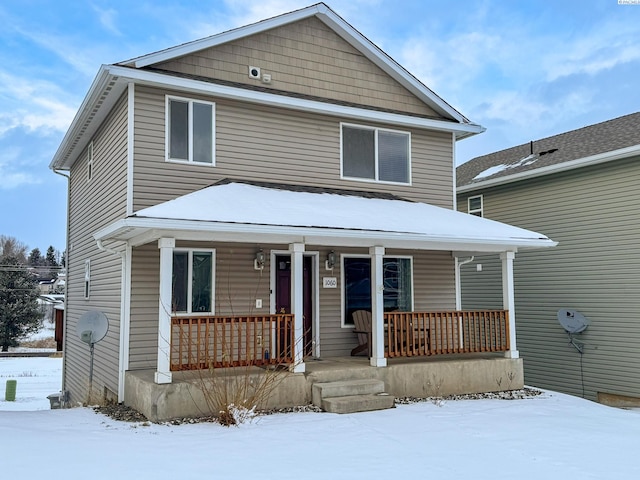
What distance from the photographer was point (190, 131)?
10023mm

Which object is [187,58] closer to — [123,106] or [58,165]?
[123,106]

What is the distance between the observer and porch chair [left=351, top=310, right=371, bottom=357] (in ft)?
35.7

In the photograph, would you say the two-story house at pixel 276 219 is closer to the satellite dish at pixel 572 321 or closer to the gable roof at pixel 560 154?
the gable roof at pixel 560 154

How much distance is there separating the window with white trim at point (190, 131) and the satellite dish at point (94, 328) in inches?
114

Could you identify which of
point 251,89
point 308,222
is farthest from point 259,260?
point 251,89

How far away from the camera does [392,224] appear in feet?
31.4

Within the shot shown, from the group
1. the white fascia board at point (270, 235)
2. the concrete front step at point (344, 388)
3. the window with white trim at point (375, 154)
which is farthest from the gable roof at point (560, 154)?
the concrete front step at point (344, 388)

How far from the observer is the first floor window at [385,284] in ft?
37.3

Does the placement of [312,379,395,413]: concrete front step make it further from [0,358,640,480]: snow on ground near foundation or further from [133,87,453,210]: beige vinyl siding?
[133,87,453,210]: beige vinyl siding

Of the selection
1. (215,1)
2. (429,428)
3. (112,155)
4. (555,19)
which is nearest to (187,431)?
(429,428)

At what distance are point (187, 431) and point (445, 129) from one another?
859cm

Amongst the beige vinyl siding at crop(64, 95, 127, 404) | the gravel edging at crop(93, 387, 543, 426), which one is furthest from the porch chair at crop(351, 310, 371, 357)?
the beige vinyl siding at crop(64, 95, 127, 404)

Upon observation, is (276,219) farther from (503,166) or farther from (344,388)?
(503,166)

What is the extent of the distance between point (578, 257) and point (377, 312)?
20.4 feet
